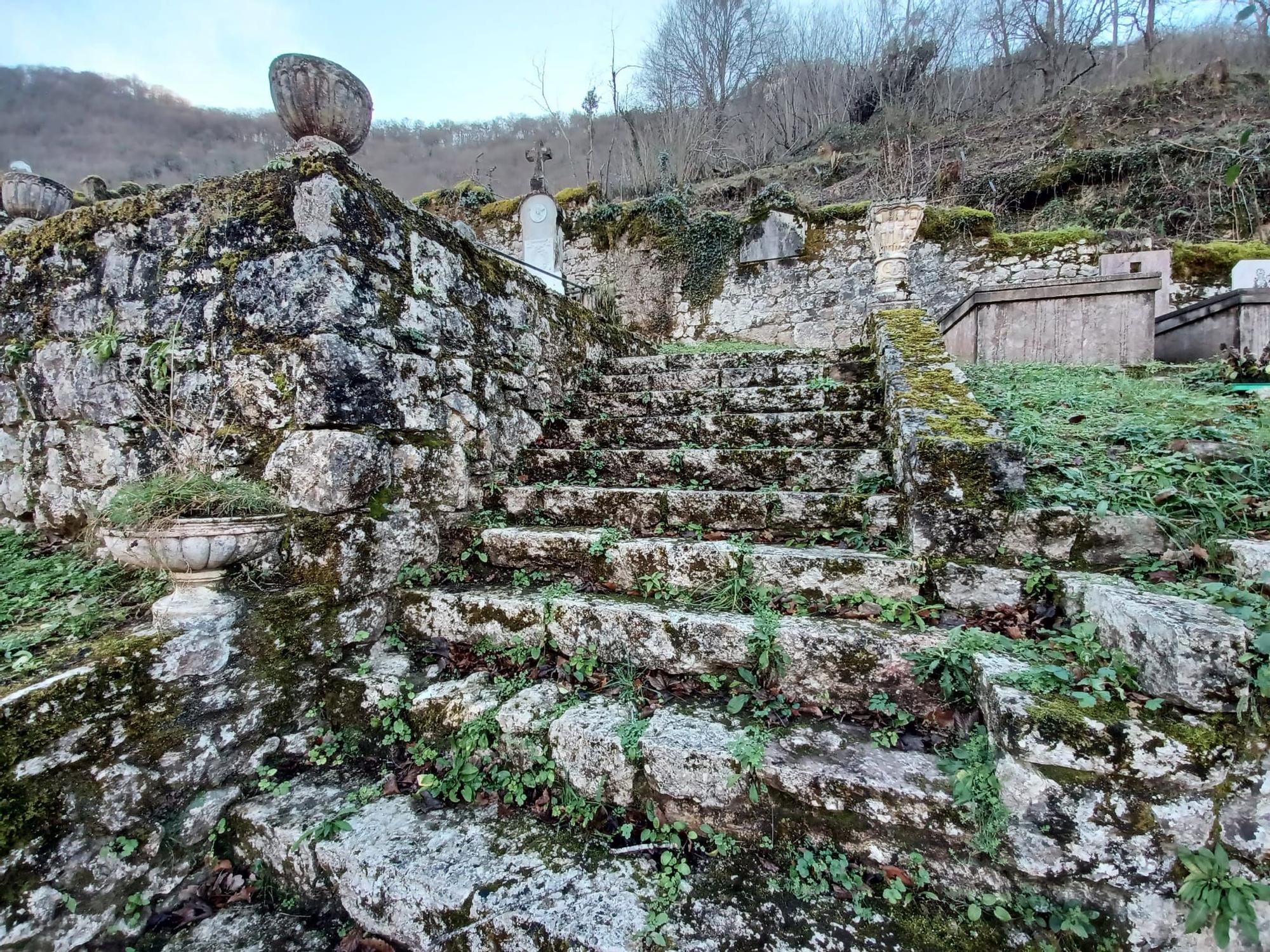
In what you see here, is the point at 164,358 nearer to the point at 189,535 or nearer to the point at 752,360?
the point at 189,535

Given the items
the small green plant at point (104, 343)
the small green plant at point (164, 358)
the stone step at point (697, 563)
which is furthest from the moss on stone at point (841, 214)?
the small green plant at point (104, 343)

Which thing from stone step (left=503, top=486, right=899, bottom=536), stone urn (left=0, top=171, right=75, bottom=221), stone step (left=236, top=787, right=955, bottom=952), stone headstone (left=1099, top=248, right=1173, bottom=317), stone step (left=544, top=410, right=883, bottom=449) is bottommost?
stone step (left=236, top=787, right=955, bottom=952)

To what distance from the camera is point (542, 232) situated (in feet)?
19.2

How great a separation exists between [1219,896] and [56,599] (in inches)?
140

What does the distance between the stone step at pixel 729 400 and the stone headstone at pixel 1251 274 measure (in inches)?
260

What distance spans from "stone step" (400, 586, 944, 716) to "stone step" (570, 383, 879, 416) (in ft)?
5.40

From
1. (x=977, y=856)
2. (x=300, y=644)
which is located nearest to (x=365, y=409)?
(x=300, y=644)

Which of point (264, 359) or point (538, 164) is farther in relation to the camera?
point (538, 164)

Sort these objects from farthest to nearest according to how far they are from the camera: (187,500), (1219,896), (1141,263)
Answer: (1141,263) < (187,500) < (1219,896)

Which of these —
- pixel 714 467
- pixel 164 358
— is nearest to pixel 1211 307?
pixel 714 467

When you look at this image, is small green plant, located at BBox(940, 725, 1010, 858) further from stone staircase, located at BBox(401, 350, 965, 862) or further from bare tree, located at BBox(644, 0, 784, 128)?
bare tree, located at BBox(644, 0, 784, 128)

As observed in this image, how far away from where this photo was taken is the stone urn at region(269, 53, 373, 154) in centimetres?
212

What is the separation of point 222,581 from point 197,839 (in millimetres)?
801

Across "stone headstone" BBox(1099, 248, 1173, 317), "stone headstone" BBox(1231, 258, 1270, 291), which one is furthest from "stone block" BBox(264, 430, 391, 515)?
"stone headstone" BBox(1231, 258, 1270, 291)
